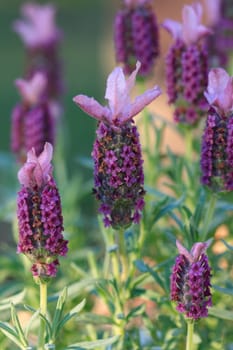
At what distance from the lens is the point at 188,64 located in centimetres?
188

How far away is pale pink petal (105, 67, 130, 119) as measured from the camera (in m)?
1.49

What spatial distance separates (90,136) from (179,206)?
4706mm

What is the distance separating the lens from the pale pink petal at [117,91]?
149cm

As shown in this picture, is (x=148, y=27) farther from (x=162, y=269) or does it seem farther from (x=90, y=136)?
(x=90, y=136)

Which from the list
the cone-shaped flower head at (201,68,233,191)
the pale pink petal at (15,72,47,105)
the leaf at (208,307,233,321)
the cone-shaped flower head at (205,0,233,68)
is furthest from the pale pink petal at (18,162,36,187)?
the cone-shaped flower head at (205,0,233,68)

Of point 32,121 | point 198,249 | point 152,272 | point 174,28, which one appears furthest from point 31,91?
point 198,249

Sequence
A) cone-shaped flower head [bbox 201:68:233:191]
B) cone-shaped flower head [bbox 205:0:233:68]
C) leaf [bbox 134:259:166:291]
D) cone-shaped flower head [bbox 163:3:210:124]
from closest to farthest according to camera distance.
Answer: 1. cone-shaped flower head [bbox 201:68:233:191]
2. leaf [bbox 134:259:166:291]
3. cone-shaped flower head [bbox 163:3:210:124]
4. cone-shaped flower head [bbox 205:0:233:68]

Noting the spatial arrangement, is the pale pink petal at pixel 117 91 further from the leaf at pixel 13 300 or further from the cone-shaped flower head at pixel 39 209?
the leaf at pixel 13 300

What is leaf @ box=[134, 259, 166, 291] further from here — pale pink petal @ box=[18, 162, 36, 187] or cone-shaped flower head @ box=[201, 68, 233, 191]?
pale pink petal @ box=[18, 162, 36, 187]

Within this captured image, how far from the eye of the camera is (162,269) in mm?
1843

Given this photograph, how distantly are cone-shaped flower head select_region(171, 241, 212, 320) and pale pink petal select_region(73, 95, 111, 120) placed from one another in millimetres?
258

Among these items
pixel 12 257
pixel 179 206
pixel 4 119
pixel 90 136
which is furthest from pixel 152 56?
pixel 4 119

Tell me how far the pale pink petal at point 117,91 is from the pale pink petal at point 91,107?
0.02 m

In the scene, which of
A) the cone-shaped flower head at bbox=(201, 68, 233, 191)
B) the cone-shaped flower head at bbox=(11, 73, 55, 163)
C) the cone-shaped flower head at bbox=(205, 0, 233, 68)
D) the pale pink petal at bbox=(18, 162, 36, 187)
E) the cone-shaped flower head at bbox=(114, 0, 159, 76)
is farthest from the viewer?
the cone-shaped flower head at bbox=(205, 0, 233, 68)
